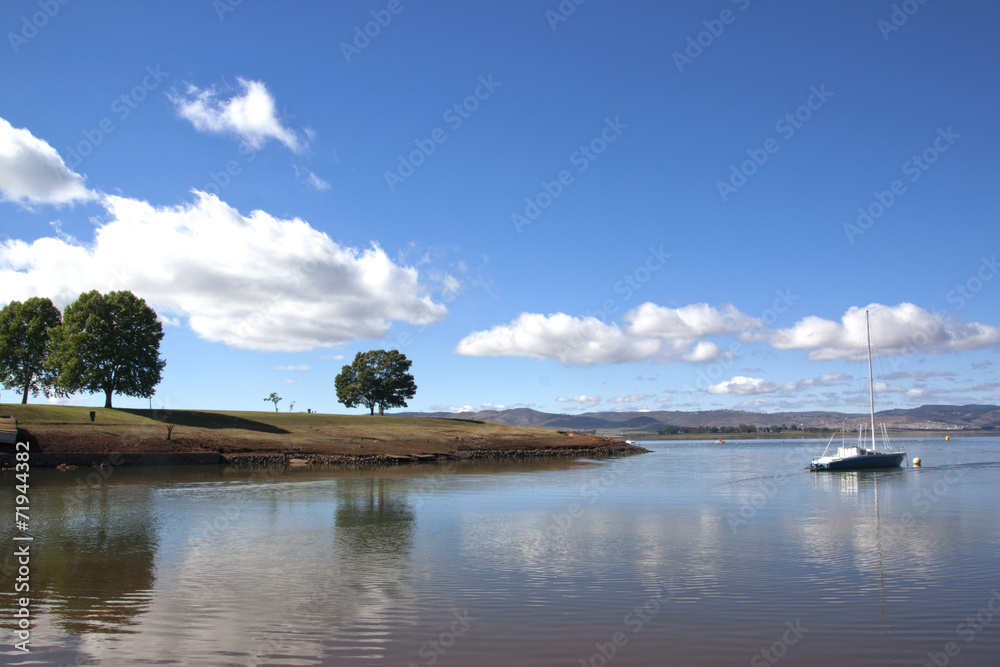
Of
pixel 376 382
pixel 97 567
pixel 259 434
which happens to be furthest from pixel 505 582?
pixel 376 382

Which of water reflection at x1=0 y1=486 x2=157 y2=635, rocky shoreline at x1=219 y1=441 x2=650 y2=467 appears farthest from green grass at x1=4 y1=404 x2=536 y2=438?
water reflection at x1=0 y1=486 x2=157 y2=635

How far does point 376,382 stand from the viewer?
380 ft

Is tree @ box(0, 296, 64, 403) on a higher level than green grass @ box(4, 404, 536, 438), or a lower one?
higher

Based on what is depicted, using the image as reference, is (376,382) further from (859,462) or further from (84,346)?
(859,462)

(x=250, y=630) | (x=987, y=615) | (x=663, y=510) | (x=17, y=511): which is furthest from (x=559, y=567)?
(x=17, y=511)

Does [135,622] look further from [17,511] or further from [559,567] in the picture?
[17,511]

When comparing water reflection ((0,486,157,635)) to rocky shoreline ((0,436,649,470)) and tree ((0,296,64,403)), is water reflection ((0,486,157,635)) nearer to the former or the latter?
rocky shoreline ((0,436,649,470))

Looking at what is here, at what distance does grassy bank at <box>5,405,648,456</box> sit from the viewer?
57125 mm

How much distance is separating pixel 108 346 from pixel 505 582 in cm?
7411

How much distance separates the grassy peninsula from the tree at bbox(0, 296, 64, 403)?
12209 mm

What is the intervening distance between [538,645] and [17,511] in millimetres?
26176

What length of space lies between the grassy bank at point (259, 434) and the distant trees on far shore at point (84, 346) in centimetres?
384

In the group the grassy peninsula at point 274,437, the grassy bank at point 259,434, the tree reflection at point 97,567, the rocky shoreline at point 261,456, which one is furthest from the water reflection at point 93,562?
the grassy peninsula at point 274,437

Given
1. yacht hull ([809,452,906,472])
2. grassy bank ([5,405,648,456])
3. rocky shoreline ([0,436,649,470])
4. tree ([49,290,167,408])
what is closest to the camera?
rocky shoreline ([0,436,649,470])
